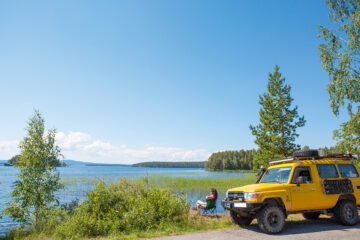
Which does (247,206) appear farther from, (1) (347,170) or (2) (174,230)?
(1) (347,170)

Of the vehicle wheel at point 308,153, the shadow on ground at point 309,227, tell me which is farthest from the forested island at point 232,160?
the vehicle wheel at point 308,153

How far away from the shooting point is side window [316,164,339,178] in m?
8.84

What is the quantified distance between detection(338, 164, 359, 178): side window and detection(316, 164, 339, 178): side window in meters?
0.31

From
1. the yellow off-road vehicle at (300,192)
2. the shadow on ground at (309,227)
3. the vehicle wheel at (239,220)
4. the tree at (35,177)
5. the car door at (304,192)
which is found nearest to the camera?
the yellow off-road vehicle at (300,192)

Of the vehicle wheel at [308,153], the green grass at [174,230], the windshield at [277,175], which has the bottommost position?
the green grass at [174,230]

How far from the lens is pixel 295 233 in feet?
25.2

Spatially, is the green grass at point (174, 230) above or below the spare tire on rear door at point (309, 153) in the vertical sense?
below

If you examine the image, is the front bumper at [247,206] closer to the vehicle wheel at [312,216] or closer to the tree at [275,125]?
the vehicle wheel at [312,216]

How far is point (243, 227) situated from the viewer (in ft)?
28.4

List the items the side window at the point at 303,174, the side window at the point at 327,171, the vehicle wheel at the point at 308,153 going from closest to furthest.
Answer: the side window at the point at 303,174, the side window at the point at 327,171, the vehicle wheel at the point at 308,153

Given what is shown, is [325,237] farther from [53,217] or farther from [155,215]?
[53,217]

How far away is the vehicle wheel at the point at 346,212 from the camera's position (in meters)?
8.59

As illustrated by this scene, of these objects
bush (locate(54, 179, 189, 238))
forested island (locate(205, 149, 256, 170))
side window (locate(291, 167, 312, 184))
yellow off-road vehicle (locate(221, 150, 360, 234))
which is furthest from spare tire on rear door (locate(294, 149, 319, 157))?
forested island (locate(205, 149, 256, 170))

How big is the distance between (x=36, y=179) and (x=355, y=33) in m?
19.0
